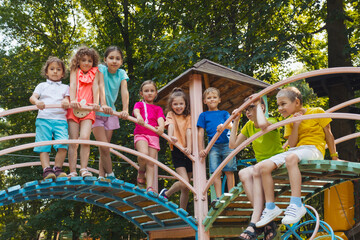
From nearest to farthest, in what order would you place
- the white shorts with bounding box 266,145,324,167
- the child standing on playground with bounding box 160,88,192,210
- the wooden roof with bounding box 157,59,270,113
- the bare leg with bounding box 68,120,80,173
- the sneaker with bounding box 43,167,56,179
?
the white shorts with bounding box 266,145,324,167, the sneaker with bounding box 43,167,56,179, the bare leg with bounding box 68,120,80,173, the child standing on playground with bounding box 160,88,192,210, the wooden roof with bounding box 157,59,270,113

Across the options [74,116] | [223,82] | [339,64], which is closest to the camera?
[74,116]

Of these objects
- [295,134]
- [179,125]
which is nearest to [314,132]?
[295,134]

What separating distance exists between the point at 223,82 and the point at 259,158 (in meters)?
1.98

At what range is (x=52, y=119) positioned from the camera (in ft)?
16.5

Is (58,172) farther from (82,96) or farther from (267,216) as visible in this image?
(267,216)

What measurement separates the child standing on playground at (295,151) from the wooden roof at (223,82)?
173 cm

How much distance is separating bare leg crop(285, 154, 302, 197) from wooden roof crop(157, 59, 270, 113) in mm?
2247

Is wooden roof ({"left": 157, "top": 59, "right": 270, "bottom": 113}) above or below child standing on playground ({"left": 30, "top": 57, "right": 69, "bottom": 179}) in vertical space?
above

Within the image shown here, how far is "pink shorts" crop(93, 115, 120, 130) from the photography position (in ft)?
17.8

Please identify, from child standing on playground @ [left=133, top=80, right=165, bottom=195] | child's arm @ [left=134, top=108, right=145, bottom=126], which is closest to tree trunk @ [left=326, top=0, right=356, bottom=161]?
child standing on playground @ [left=133, top=80, right=165, bottom=195]

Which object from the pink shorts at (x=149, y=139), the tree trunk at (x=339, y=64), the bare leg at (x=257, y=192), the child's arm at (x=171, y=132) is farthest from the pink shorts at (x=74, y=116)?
the tree trunk at (x=339, y=64)

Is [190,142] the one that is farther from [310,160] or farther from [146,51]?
[146,51]

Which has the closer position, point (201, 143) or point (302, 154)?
point (302, 154)

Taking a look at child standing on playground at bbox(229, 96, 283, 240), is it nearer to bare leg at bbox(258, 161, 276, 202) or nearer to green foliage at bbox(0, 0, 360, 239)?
bare leg at bbox(258, 161, 276, 202)
